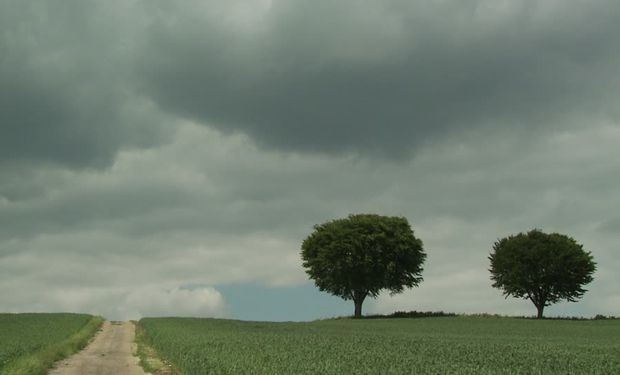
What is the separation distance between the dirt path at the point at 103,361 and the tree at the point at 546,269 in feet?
234

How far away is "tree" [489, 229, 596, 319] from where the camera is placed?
105500 mm

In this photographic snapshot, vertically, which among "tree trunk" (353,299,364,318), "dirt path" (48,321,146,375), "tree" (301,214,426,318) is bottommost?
"dirt path" (48,321,146,375)

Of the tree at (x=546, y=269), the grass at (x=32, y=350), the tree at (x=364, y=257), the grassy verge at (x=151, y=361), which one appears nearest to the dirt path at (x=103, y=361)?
the grassy verge at (x=151, y=361)

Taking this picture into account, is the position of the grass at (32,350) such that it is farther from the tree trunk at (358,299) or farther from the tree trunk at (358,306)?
the tree trunk at (358,299)

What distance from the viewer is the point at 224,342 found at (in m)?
36.0

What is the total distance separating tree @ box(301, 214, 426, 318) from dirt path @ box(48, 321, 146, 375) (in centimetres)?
4762

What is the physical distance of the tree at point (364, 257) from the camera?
97.7 m

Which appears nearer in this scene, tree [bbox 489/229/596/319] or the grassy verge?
the grassy verge

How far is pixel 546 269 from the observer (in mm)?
105812

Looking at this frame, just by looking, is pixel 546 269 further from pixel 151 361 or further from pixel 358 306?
pixel 151 361

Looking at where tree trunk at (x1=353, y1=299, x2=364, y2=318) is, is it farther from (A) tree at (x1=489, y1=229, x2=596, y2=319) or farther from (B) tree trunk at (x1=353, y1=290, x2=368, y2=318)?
(A) tree at (x1=489, y1=229, x2=596, y2=319)

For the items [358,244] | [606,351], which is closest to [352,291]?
[358,244]

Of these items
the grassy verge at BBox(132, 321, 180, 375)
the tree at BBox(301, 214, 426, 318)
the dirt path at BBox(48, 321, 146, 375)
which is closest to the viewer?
the dirt path at BBox(48, 321, 146, 375)

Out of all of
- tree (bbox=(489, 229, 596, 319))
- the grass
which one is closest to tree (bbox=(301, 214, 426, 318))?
tree (bbox=(489, 229, 596, 319))
